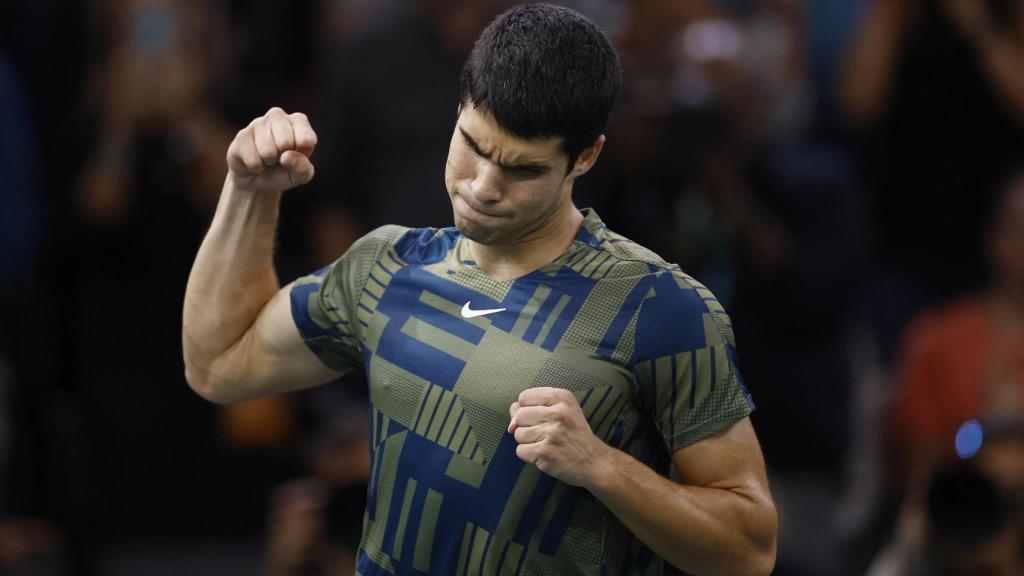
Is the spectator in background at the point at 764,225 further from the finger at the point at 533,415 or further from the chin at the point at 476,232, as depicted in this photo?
the finger at the point at 533,415

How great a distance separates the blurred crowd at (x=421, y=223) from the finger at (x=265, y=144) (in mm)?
2650

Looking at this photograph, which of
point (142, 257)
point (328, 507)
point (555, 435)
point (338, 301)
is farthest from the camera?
point (142, 257)

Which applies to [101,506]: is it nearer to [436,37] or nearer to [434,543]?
[436,37]

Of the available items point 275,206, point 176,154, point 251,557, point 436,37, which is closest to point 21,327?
point 176,154

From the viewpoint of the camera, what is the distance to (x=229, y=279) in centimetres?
291

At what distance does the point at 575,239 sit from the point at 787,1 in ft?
13.7

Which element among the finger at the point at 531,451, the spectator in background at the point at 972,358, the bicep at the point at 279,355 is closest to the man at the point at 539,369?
the finger at the point at 531,451

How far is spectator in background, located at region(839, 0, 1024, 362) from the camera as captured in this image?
5.98 m

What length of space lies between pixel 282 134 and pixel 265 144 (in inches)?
1.3

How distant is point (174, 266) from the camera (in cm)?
597

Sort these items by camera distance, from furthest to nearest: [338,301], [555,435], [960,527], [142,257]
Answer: [142,257]
[960,527]
[338,301]
[555,435]

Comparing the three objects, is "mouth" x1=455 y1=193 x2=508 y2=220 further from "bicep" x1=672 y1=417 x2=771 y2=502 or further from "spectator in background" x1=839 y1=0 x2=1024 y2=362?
"spectator in background" x1=839 y1=0 x2=1024 y2=362

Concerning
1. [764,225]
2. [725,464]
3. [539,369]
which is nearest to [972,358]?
[764,225]

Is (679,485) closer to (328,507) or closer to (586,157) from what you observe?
(586,157)
